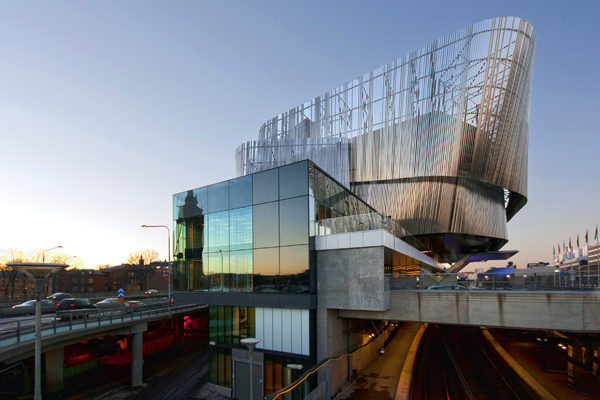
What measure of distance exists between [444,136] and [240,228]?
127 feet

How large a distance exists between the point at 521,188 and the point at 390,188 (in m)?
22.5

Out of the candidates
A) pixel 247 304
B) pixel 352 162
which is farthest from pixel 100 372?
pixel 352 162

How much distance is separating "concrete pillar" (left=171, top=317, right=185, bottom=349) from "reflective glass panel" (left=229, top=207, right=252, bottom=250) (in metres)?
24.7

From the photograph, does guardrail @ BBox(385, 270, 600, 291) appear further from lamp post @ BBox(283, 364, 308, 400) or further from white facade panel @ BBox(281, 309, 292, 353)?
lamp post @ BBox(283, 364, 308, 400)

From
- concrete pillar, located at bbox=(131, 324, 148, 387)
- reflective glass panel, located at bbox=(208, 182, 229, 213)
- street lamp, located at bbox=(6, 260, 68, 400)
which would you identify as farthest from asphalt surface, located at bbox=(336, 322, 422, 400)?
concrete pillar, located at bbox=(131, 324, 148, 387)

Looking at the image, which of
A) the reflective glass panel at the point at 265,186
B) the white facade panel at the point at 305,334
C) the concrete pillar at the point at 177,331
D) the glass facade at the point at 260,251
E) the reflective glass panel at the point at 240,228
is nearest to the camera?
the white facade panel at the point at 305,334

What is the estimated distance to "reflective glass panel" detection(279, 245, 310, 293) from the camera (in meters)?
20.9

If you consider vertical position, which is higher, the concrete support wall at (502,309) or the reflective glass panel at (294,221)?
the reflective glass panel at (294,221)

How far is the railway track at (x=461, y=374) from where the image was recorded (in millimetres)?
22719

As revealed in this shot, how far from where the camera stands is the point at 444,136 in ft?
168

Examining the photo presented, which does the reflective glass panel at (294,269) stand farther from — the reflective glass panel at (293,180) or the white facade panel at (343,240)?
the reflective glass panel at (293,180)

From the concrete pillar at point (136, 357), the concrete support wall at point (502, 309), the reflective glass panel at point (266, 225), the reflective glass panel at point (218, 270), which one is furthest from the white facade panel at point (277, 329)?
the concrete pillar at point (136, 357)

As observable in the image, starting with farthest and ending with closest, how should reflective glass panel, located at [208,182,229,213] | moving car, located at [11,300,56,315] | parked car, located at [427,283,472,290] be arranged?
moving car, located at [11,300,56,315]
reflective glass panel, located at [208,182,229,213]
parked car, located at [427,283,472,290]

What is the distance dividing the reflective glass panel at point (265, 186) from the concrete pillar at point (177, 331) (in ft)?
90.8
